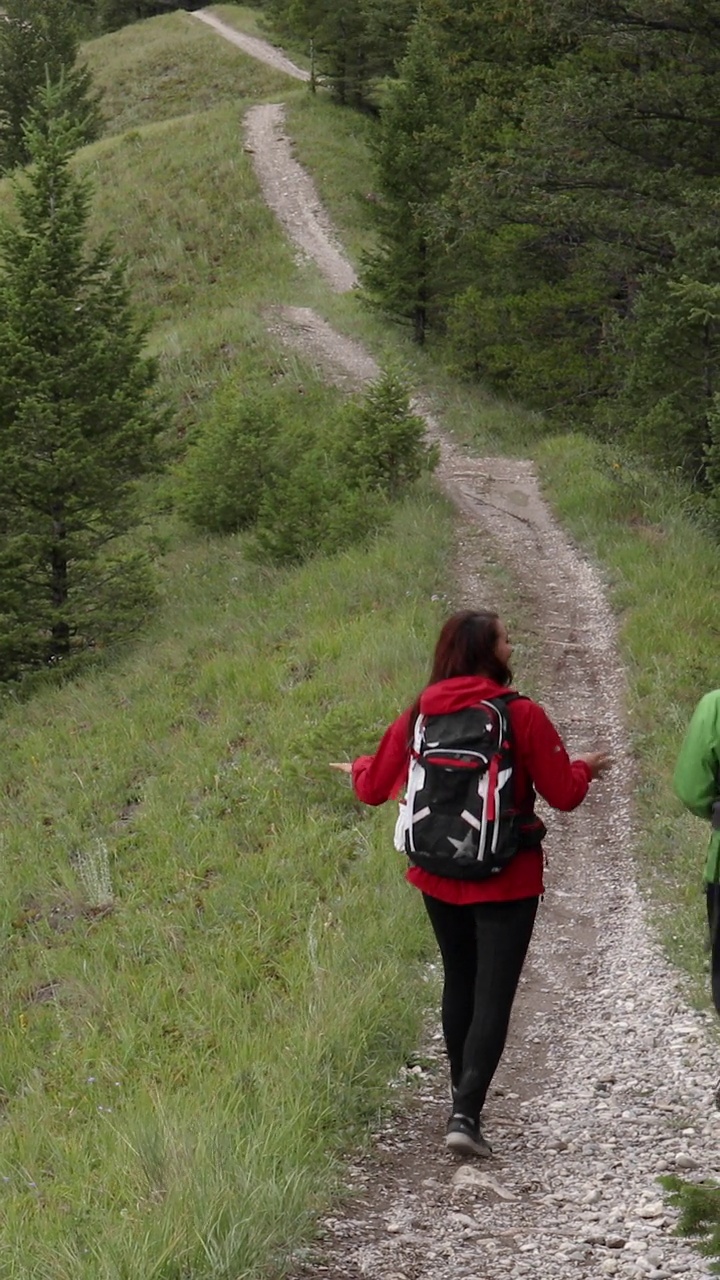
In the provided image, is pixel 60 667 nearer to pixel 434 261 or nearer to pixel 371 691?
pixel 371 691

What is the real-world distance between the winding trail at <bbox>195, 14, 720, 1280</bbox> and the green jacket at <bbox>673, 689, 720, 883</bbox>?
3.71 feet

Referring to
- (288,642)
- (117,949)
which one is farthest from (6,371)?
(117,949)

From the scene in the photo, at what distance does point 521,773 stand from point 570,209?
13455 millimetres

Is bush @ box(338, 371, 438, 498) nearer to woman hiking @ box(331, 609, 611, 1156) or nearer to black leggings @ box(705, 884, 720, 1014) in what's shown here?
woman hiking @ box(331, 609, 611, 1156)

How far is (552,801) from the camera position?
4.32m

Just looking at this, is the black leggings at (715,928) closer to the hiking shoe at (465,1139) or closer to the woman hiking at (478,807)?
the woman hiking at (478,807)

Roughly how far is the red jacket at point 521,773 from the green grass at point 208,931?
96cm

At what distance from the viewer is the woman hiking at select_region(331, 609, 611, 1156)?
4230mm

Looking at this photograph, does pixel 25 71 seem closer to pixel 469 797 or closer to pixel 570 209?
pixel 570 209

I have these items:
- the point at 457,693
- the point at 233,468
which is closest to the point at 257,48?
the point at 233,468

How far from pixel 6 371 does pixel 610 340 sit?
10.2 metres

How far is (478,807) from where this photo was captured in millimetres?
4215

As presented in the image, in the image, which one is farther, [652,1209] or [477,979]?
[477,979]

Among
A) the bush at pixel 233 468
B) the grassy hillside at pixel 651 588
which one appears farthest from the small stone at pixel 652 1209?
the bush at pixel 233 468
